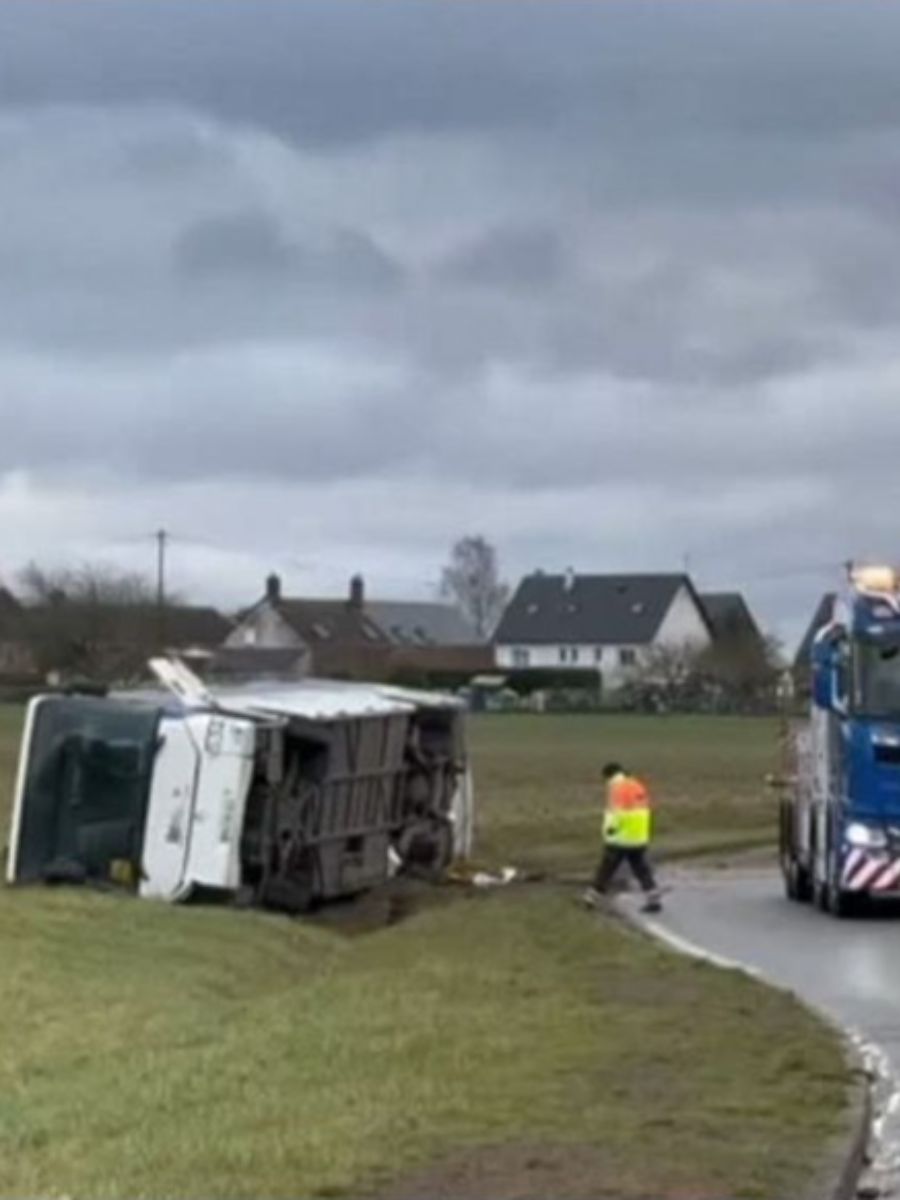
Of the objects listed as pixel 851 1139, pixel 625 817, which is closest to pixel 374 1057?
pixel 851 1139

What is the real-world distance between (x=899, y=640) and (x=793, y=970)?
23.6 ft

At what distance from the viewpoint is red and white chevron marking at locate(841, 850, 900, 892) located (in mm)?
29984

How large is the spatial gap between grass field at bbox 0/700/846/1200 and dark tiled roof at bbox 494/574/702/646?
441ft

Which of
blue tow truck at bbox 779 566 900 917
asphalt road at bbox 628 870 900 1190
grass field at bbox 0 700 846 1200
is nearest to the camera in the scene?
grass field at bbox 0 700 846 1200

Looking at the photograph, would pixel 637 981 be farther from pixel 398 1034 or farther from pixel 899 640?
pixel 899 640

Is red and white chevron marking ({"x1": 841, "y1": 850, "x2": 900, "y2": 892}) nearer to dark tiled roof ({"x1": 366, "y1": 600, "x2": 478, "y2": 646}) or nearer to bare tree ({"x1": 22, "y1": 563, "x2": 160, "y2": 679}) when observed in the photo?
bare tree ({"x1": 22, "y1": 563, "x2": 160, "y2": 679})

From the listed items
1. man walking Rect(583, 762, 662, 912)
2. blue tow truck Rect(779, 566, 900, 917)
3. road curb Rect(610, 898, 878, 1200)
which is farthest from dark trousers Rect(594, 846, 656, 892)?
road curb Rect(610, 898, 878, 1200)

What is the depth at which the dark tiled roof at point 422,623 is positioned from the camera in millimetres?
162500

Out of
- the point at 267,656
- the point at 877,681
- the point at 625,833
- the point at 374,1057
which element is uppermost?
the point at 267,656

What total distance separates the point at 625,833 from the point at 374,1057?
1838 cm

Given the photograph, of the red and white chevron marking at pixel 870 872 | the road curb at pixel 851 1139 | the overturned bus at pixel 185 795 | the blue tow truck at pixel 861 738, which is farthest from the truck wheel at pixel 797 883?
the road curb at pixel 851 1139

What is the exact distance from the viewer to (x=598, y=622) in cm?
16462

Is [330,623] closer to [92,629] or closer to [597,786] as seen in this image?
[92,629]

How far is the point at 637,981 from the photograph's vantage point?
19891 millimetres
